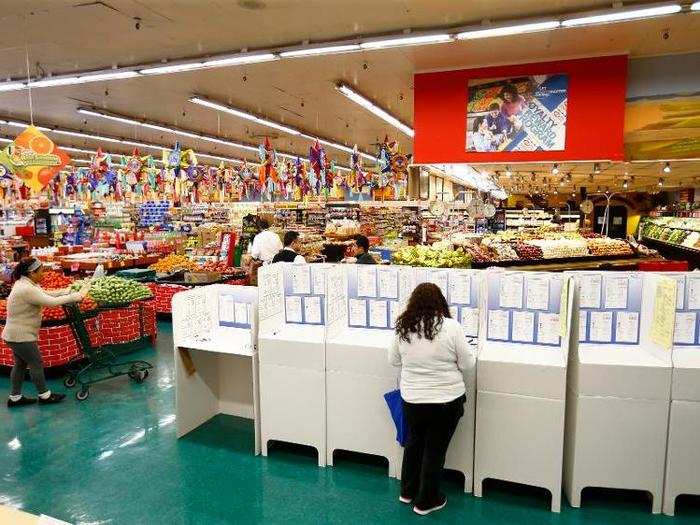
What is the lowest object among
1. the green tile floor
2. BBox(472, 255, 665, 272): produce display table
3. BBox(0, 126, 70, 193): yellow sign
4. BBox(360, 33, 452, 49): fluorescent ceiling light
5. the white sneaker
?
the green tile floor

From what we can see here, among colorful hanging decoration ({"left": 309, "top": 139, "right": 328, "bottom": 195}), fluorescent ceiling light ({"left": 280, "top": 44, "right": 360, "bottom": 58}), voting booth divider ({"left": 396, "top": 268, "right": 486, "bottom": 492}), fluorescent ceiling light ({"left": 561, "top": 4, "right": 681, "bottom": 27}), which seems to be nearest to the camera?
voting booth divider ({"left": 396, "top": 268, "right": 486, "bottom": 492})

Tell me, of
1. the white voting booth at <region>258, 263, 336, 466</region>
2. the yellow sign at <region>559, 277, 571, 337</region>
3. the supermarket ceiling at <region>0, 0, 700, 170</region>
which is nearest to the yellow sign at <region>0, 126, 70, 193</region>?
the supermarket ceiling at <region>0, 0, 700, 170</region>

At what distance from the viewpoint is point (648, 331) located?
3.54 metres

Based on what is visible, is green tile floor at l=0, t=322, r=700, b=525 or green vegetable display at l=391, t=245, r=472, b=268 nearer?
green tile floor at l=0, t=322, r=700, b=525

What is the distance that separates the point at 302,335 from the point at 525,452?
1.97 meters

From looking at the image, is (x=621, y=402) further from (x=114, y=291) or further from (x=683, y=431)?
(x=114, y=291)

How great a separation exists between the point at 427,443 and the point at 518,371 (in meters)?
0.84

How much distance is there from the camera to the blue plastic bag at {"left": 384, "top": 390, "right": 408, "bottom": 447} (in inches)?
135

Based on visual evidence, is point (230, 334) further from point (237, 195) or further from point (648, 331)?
point (237, 195)

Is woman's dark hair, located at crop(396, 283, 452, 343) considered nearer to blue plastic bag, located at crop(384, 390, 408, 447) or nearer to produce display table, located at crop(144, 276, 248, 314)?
blue plastic bag, located at crop(384, 390, 408, 447)

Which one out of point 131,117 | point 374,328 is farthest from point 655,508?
point 131,117

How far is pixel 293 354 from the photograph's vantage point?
399 cm

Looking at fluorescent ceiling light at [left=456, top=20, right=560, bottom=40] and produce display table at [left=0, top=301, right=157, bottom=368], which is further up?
fluorescent ceiling light at [left=456, top=20, right=560, bottom=40]

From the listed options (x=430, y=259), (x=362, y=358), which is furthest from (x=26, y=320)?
(x=430, y=259)
